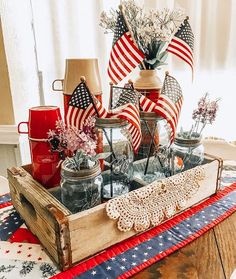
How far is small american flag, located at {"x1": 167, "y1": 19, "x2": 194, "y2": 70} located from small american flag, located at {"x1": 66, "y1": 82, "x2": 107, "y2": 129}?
35cm

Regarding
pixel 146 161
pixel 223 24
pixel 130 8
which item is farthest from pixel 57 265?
pixel 223 24

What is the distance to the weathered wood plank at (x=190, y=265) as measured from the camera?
0.64 metres

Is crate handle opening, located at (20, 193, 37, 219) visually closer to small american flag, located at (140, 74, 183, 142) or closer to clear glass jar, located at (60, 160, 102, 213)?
clear glass jar, located at (60, 160, 102, 213)

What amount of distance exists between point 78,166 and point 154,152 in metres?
0.33

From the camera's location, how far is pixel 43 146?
807 mm

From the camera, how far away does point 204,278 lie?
0.64m

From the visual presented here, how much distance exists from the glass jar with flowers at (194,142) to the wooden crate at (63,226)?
323 millimetres

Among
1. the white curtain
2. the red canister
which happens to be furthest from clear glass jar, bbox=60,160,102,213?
the white curtain

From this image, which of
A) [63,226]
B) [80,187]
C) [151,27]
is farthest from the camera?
[151,27]

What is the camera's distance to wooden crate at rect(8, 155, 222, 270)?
628mm

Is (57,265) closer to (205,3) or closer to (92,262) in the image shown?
(92,262)

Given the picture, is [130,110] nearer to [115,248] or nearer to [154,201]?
[154,201]

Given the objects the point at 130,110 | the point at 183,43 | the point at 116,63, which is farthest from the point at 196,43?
the point at 130,110

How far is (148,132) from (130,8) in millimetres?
394
